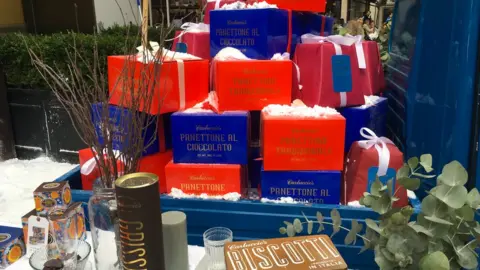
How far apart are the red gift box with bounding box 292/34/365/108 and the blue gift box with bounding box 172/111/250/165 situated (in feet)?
1.03

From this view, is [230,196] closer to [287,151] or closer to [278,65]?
[287,151]

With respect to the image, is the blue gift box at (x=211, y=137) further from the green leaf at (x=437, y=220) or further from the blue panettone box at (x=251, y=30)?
the green leaf at (x=437, y=220)

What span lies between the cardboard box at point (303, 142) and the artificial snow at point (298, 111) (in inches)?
1.2

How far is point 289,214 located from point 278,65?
55 cm

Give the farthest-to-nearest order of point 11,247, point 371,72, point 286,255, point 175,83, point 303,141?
point 371,72 < point 175,83 < point 303,141 < point 11,247 < point 286,255

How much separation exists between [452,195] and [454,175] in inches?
1.7

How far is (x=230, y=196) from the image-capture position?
1484mm

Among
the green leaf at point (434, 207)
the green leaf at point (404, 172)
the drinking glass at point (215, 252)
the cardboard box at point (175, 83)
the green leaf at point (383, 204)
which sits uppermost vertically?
the cardboard box at point (175, 83)

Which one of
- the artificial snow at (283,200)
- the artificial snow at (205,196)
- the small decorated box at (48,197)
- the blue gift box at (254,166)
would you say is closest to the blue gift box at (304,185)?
the artificial snow at (283,200)

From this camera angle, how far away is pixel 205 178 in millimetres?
1499

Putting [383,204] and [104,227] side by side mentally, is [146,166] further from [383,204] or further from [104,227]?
[383,204]

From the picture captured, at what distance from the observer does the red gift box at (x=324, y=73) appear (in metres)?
1.60

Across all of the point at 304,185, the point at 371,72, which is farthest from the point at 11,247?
the point at 371,72

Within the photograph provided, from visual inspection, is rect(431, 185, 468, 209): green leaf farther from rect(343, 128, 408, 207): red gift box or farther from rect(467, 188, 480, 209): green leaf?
rect(343, 128, 408, 207): red gift box
